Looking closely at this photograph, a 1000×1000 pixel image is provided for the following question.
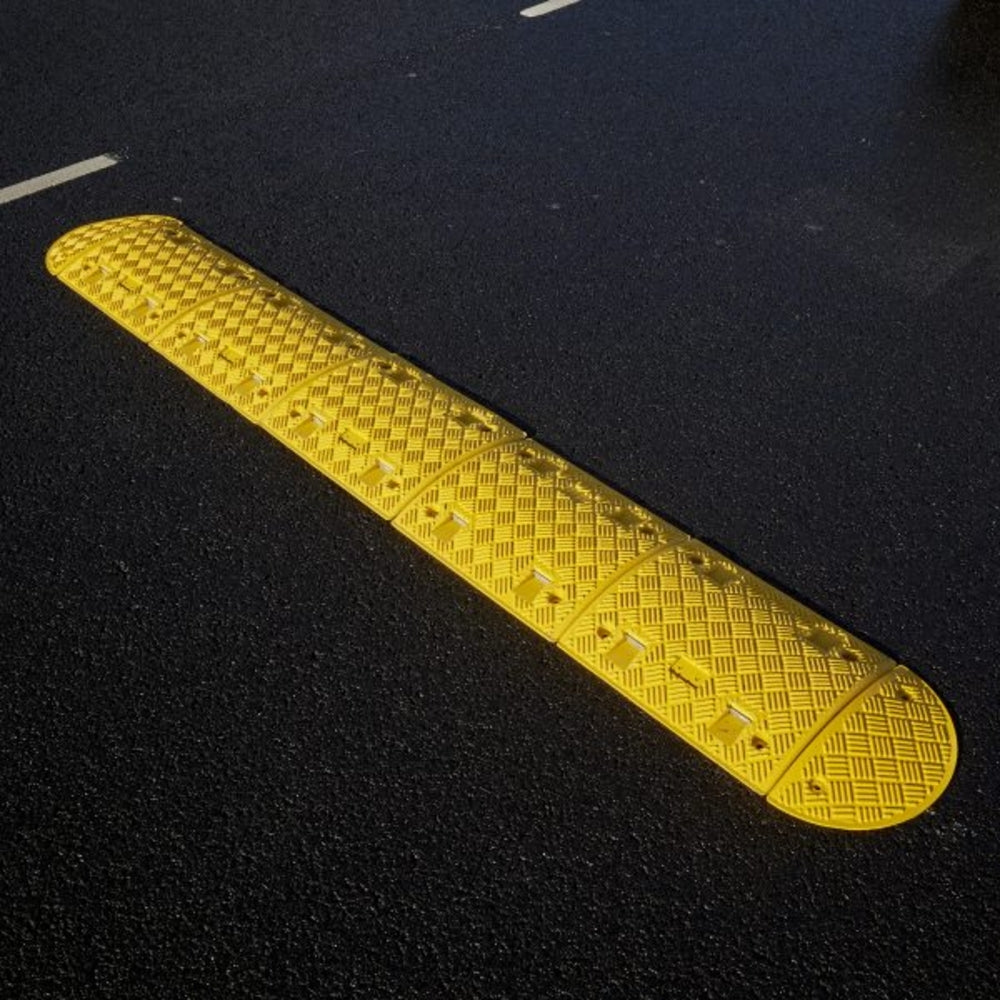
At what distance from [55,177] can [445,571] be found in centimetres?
259

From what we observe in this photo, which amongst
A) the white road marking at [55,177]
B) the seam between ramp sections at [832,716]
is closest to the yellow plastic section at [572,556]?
the seam between ramp sections at [832,716]

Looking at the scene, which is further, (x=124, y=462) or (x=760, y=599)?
(x=124, y=462)

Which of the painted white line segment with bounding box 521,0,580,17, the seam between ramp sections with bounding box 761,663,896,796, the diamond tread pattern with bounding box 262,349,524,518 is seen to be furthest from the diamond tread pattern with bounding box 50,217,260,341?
the painted white line segment with bounding box 521,0,580,17

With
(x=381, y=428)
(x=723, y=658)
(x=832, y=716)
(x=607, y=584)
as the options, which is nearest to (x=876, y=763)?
(x=832, y=716)

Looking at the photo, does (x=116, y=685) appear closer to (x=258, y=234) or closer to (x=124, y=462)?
(x=124, y=462)

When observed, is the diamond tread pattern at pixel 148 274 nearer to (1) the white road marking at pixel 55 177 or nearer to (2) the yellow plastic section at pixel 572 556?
(2) the yellow plastic section at pixel 572 556

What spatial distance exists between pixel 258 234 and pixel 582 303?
118 cm

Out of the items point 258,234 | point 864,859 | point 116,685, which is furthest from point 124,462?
point 864,859

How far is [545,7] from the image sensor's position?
597 cm

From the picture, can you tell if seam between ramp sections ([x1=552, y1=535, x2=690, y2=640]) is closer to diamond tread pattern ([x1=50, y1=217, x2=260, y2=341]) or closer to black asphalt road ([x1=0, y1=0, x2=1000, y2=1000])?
black asphalt road ([x1=0, y1=0, x2=1000, y2=1000])

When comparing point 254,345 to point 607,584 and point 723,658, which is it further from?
point 723,658

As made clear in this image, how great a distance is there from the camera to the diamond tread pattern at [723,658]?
2617 millimetres

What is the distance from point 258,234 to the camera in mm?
4332

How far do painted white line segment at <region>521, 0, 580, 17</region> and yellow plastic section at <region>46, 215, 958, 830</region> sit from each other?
2605 millimetres
